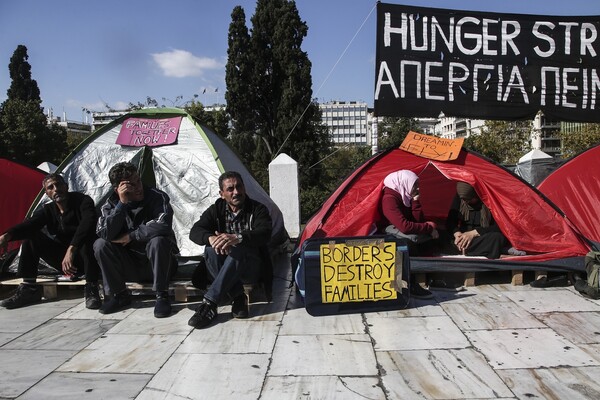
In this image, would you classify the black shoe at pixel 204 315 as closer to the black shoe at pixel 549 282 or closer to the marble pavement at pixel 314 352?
the marble pavement at pixel 314 352

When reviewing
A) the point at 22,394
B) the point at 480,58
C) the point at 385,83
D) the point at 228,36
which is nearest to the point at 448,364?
the point at 22,394

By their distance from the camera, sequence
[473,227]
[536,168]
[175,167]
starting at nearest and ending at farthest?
[473,227] < [175,167] < [536,168]

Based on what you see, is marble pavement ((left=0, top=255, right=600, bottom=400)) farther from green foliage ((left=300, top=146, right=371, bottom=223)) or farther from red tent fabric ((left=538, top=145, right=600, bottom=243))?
green foliage ((left=300, top=146, right=371, bottom=223))

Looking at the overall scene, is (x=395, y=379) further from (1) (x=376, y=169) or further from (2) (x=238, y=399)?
(1) (x=376, y=169)

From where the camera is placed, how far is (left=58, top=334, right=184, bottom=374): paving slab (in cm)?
319

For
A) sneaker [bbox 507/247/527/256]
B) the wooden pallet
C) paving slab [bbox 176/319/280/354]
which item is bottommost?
paving slab [bbox 176/319/280/354]

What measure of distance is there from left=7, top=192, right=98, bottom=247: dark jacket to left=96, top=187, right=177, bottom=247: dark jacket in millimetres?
296

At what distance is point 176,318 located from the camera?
13.9 feet

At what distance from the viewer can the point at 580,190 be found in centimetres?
575

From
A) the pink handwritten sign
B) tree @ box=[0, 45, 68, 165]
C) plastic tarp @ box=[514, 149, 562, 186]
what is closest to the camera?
the pink handwritten sign

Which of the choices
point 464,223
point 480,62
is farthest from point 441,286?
point 480,62

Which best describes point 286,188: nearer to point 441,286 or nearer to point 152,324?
point 441,286

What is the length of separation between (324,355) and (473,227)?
294 cm

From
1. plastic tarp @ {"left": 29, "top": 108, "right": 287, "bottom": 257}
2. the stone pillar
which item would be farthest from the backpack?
the stone pillar
